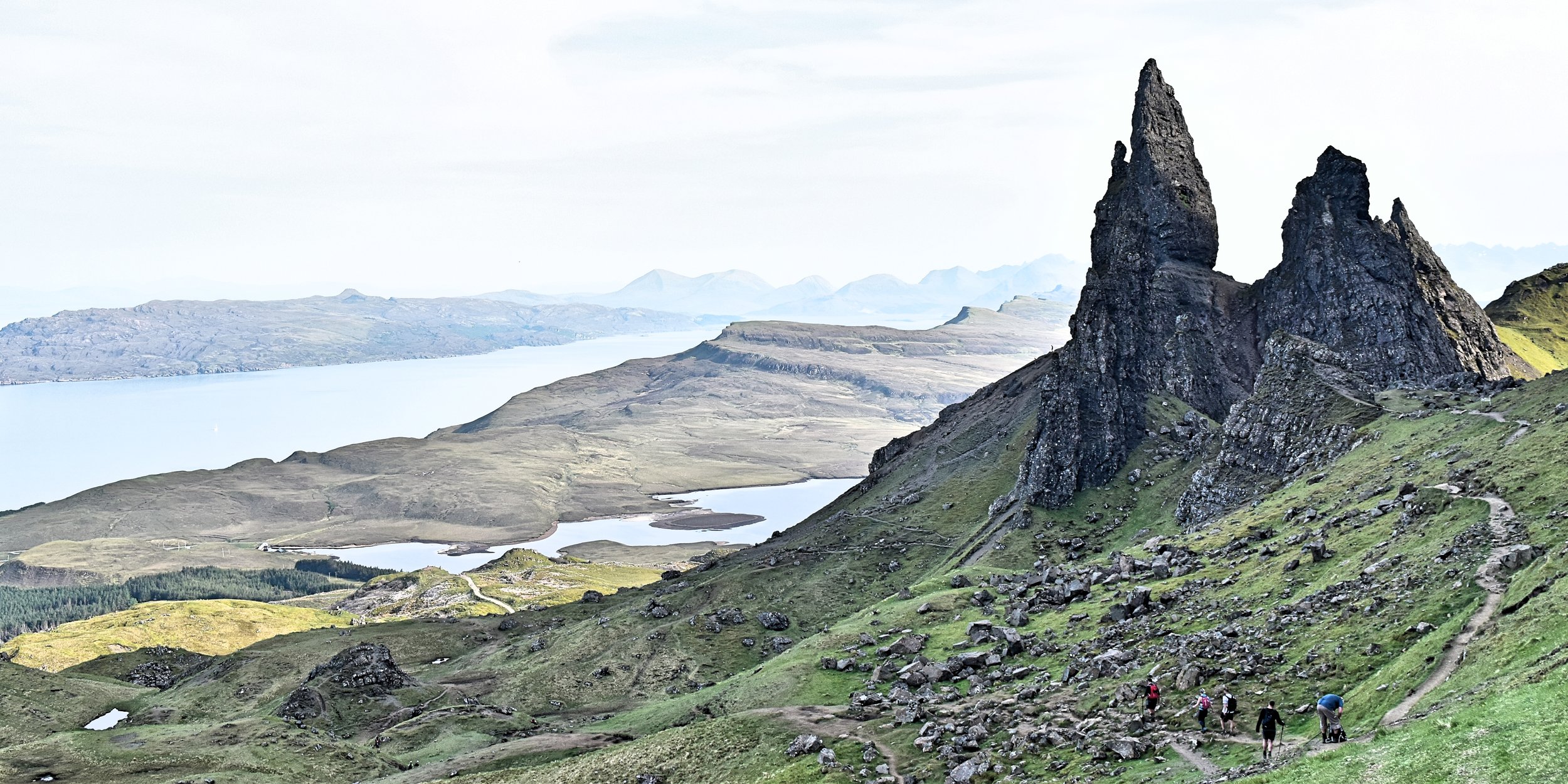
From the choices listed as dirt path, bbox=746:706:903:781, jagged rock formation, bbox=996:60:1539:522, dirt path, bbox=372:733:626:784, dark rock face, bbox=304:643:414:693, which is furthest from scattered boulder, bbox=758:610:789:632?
dirt path, bbox=746:706:903:781

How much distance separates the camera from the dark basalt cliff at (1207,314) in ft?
518

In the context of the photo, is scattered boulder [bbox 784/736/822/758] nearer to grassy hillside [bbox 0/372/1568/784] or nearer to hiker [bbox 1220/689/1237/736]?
grassy hillside [bbox 0/372/1568/784]

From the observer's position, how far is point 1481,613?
53.7 meters

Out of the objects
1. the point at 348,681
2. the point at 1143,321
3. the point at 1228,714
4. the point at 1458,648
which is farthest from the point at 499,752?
the point at 1143,321

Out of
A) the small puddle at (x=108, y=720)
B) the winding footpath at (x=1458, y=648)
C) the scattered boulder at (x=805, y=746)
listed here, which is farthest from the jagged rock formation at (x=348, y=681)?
the winding footpath at (x=1458, y=648)

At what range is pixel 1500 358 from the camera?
17000 centimetres

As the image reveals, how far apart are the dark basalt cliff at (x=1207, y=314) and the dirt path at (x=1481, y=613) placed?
76.6 metres

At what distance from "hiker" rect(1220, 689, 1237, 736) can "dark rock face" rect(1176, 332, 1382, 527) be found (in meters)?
67.1

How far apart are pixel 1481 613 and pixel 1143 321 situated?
404 ft

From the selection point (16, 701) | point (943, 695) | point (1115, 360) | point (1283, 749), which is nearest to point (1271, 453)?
point (1115, 360)

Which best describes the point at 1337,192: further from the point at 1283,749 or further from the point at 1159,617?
the point at 1283,749

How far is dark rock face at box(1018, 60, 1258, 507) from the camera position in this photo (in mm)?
158875

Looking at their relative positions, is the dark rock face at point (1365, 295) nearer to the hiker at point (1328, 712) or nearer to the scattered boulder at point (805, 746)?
the scattered boulder at point (805, 746)

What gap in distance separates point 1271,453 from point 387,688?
10985 cm
